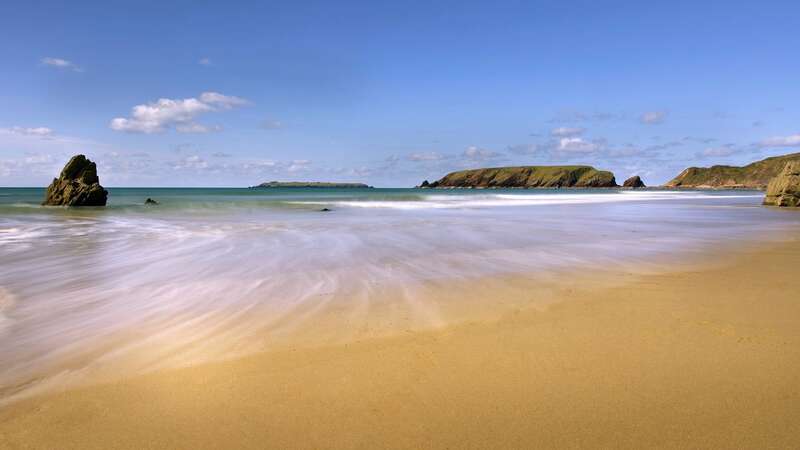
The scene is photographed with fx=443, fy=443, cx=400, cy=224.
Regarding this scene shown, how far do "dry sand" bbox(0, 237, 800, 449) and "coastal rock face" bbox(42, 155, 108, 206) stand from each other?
40.1 meters

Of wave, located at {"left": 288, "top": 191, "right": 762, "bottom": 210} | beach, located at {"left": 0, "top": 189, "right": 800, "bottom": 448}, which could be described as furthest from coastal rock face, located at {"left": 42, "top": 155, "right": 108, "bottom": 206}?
beach, located at {"left": 0, "top": 189, "right": 800, "bottom": 448}

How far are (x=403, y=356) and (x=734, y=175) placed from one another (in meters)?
185

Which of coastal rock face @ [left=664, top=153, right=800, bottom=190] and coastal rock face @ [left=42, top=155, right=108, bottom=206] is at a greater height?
coastal rock face @ [left=664, top=153, right=800, bottom=190]

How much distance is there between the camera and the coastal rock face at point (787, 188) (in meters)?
29.9

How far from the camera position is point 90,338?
4324mm

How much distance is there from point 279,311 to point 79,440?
2.65 metres

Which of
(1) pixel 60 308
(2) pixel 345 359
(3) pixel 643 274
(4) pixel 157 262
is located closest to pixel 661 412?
(2) pixel 345 359

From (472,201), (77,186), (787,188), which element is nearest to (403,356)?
(787,188)

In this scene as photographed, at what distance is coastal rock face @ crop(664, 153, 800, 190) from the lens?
459 feet

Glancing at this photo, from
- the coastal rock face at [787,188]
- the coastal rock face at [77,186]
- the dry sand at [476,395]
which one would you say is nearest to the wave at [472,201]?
the coastal rock face at [787,188]

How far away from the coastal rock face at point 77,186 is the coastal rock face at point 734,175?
163 meters

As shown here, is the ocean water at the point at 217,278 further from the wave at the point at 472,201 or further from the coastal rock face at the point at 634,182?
the coastal rock face at the point at 634,182

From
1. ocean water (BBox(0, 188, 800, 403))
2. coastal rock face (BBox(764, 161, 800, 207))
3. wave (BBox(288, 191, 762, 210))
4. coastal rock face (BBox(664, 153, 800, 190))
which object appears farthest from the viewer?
coastal rock face (BBox(664, 153, 800, 190))

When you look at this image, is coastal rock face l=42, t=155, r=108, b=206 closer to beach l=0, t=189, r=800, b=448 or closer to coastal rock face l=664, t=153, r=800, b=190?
beach l=0, t=189, r=800, b=448
